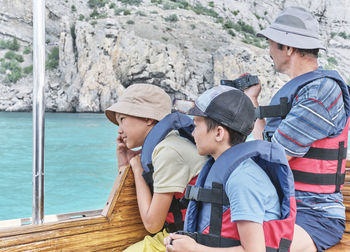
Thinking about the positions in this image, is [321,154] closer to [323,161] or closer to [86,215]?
[323,161]

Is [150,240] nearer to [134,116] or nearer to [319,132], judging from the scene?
[134,116]

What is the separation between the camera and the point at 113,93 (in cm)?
2873

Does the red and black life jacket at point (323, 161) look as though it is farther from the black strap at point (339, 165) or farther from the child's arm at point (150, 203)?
the child's arm at point (150, 203)

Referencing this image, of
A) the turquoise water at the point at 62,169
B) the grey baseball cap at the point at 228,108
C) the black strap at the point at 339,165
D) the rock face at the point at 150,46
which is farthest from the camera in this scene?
the rock face at the point at 150,46

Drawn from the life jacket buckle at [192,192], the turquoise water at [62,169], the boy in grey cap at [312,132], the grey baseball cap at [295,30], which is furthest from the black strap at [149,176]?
the turquoise water at [62,169]

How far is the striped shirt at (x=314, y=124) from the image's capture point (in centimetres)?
117

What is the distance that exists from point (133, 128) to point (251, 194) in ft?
1.94

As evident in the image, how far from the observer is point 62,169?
1375 cm

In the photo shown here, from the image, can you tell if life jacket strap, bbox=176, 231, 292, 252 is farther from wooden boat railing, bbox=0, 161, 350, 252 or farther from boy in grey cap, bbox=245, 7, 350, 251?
wooden boat railing, bbox=0, 161, 350, 252

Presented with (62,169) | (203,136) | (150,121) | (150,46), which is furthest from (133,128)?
(150,46)

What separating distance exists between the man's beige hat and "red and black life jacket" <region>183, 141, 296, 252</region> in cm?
43

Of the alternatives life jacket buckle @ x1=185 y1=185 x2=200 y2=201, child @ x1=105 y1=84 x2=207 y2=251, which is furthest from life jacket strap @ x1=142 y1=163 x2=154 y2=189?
life jacket buckle @ x1=185 y1=185 x2=200 y2=201

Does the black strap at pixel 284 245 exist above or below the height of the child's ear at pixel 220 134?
below

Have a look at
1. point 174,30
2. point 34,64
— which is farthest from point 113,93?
point 34,64
